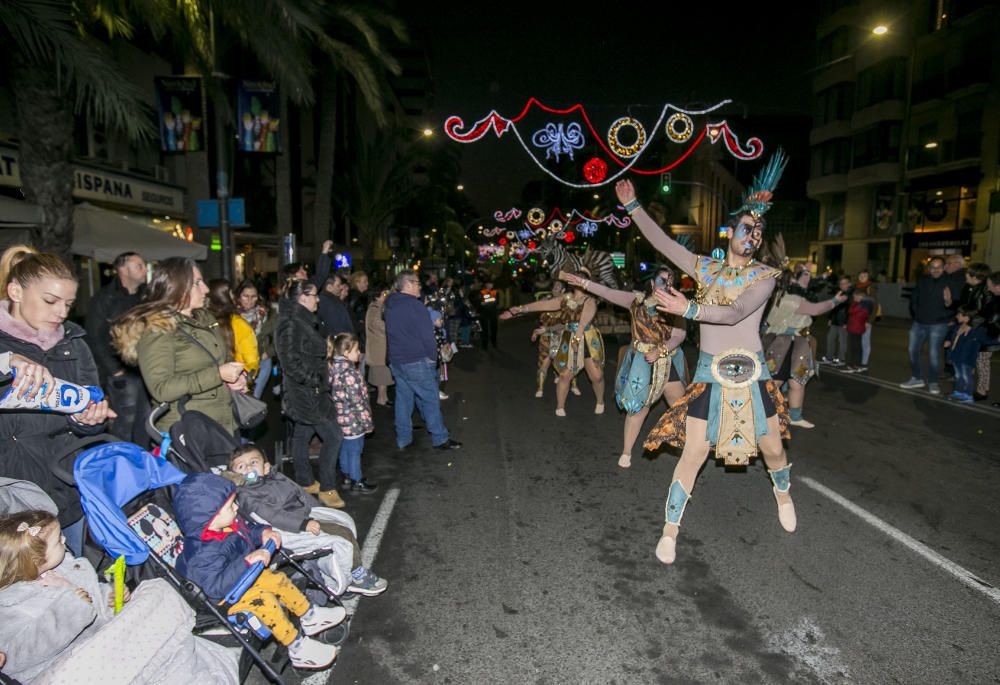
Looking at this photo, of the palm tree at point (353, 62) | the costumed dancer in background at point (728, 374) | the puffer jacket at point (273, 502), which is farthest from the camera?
the palm tree at point (353, 62)

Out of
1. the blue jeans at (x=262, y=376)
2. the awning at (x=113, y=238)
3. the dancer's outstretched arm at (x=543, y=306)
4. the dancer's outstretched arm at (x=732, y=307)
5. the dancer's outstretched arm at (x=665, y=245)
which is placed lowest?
the blue jeans at (x=262, y=376)

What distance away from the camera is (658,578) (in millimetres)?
3951

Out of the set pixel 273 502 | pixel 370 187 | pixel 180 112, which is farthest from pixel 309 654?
pixel 370 187

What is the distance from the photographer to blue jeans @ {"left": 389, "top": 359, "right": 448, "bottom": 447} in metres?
6.55

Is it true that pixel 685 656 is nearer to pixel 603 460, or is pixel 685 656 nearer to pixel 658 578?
pixel 658 578

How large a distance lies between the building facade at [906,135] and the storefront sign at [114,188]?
928 inches

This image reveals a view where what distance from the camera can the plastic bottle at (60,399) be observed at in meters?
2.82

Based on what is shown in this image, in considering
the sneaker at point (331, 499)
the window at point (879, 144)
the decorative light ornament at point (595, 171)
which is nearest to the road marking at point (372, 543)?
the sneaker at point (331, 499)

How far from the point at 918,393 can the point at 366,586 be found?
30.4ft

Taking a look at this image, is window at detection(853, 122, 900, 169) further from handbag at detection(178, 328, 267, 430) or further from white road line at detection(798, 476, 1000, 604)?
handbag at detection(178, 328, 267, 430)

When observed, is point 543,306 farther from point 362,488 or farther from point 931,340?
point 931,340

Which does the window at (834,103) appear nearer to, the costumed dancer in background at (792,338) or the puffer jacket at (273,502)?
the costumed dancer in background at (792,338)

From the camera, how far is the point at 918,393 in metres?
9.45

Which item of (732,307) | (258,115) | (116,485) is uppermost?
(258,115)
